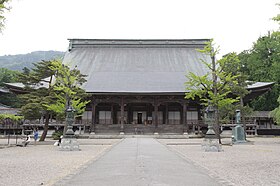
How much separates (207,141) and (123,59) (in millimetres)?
26532

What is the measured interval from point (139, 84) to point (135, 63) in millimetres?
7280

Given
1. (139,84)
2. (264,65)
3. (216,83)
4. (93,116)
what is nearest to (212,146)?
(216,83)

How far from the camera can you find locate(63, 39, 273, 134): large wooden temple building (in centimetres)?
3102

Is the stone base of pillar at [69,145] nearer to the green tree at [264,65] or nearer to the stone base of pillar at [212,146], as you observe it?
the stone base of pillar at [212,146]

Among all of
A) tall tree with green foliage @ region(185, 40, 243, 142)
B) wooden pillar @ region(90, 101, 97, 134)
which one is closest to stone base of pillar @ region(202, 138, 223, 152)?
tall tree with green foliage @ region(185, 40, 243, 142)

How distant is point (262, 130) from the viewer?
114 ft

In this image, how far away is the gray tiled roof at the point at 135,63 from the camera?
105 ft

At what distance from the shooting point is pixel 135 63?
128ft

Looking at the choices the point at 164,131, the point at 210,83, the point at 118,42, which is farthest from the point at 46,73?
the point at 118,42

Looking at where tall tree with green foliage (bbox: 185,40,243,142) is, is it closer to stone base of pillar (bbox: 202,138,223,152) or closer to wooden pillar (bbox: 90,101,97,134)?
stone base of pillar (bbox: 202,138,223,152)

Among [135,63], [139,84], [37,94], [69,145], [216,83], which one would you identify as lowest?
[69,145]

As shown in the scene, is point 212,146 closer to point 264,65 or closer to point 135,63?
point 135,63

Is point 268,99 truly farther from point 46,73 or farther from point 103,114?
point 46,73

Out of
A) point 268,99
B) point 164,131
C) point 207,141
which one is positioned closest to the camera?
point 207,141
